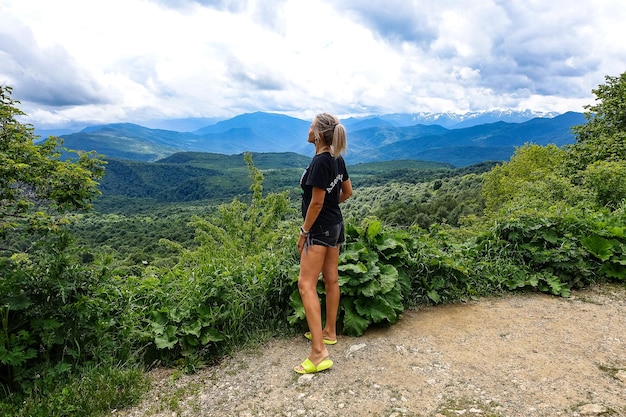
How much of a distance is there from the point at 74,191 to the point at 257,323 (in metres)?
2.29

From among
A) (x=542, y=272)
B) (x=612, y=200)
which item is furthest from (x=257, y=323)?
(x=612, y=200)

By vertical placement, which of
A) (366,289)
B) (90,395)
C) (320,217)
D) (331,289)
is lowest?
(90,395)

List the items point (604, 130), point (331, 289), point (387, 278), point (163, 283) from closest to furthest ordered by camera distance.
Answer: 1. point (331, 289)
2. point (387, 278)
3. point (163, 283)
4. point (604, 130)

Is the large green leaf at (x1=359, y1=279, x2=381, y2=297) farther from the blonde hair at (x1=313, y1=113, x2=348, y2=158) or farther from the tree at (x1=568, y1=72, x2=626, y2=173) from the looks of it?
the tree at (x1=568, y1=72, x2=626, y2=173)

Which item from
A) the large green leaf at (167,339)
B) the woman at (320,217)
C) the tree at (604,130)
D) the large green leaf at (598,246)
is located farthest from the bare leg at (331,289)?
the tree at (604,130)

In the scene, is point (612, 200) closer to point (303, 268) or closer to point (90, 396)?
point (303, 268)

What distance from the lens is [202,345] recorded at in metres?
3.90

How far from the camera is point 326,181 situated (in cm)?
318

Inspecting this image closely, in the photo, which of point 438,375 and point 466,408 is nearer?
point 466,408

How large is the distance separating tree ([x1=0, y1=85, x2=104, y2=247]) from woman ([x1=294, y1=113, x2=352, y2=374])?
7.24 feet

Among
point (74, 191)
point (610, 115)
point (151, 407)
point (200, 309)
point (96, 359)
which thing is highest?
point (610, 115)

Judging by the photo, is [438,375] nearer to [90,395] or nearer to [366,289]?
[366,289]

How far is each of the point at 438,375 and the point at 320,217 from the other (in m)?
→ 1.71

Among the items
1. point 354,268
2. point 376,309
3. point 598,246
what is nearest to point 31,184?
point 354,268
